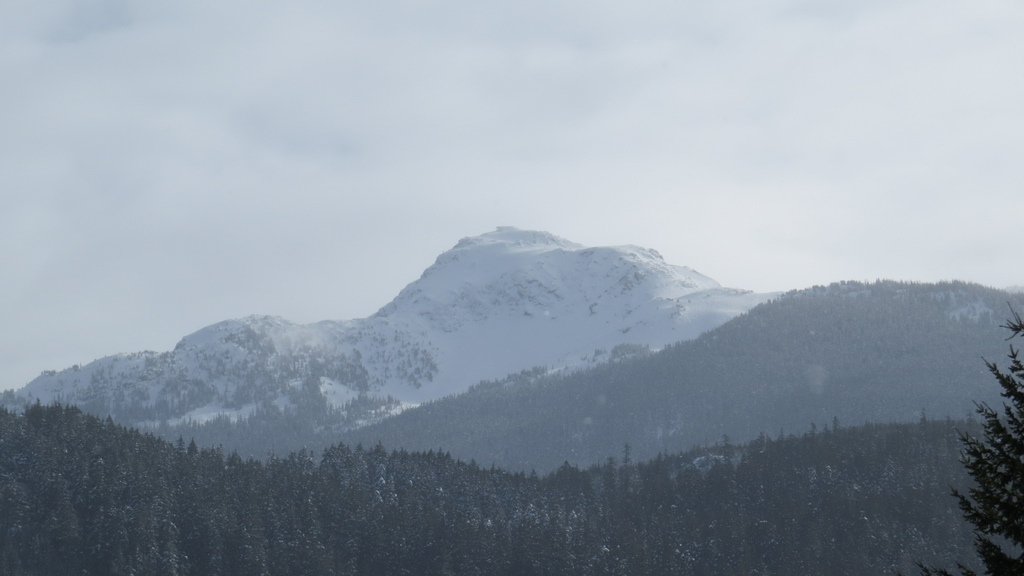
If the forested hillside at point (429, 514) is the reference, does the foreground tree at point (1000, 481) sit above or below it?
above

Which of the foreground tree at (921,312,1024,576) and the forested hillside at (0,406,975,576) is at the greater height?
the foreground tree at (921,312,1024,576)

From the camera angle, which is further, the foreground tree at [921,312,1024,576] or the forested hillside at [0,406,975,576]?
the forested hillside at [0,406,975,576]

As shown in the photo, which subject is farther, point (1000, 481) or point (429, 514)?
point (429, 514)

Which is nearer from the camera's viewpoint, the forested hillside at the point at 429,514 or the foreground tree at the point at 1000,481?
the foreground tree at the point at 1000,481

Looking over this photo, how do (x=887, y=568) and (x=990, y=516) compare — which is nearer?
(x=990, y=516)

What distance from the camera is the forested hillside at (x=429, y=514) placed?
142 meters

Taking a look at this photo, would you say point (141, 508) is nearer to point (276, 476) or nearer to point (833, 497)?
point (276, 476)

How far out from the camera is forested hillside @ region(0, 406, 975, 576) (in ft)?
465

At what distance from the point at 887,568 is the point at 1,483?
12574cm

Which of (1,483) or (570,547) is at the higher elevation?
(1,483)

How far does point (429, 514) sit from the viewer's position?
161 meters

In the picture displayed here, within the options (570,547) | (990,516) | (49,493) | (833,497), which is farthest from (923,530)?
(990,516)

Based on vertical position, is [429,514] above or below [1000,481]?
below

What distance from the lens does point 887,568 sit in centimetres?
15038
